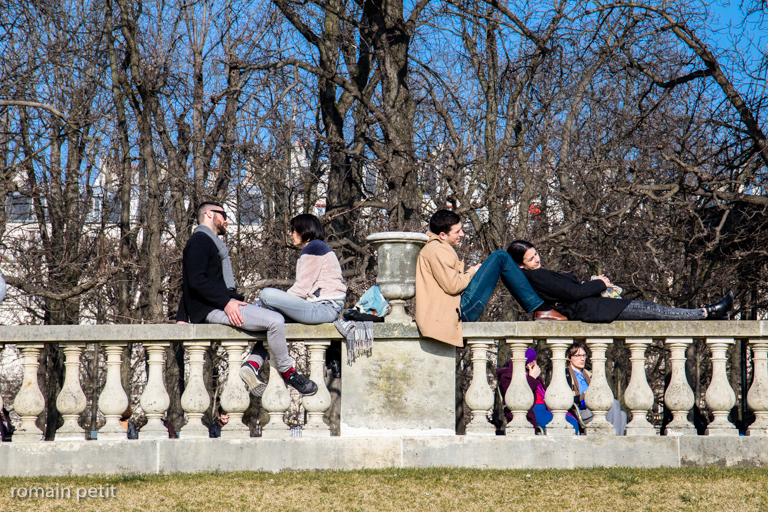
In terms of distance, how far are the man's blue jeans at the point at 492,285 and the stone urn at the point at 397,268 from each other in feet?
1.69

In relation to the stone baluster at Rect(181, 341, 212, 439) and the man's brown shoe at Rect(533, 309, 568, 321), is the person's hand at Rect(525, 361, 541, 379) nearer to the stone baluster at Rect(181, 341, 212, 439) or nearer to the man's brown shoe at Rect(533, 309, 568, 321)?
the man's brown shoe at Rect(533, 309, 568, 321)

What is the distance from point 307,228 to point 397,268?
2.62 feet

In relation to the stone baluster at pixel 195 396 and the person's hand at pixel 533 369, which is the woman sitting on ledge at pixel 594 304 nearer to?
the person's hand at pixel 533 369

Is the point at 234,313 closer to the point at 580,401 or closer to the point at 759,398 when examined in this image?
the point at 580,401

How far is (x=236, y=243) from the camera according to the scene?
13375 millimetres

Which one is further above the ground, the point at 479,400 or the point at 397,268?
the point at 397,268

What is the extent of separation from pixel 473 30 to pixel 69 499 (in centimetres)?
1076

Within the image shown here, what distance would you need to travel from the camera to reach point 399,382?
229 inches

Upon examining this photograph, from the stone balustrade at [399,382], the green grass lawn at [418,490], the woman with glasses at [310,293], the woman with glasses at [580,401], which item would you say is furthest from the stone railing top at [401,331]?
the green grass lawn at [418,490]

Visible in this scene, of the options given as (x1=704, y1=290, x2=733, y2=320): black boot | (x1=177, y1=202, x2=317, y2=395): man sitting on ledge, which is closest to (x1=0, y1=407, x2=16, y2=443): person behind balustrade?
(x1=177, y1=202, x2=317, y2=395): man sitting on ledge

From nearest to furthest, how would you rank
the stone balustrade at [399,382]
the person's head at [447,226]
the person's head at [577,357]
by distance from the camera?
the stone balustrade at [399,382]
the person's head at [447,226]
the person's head at [577,357]

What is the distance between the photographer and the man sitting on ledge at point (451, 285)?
5762 mm

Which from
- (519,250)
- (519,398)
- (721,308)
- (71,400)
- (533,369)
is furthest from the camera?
(533,369)

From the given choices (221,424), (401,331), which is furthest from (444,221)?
(221,424)
